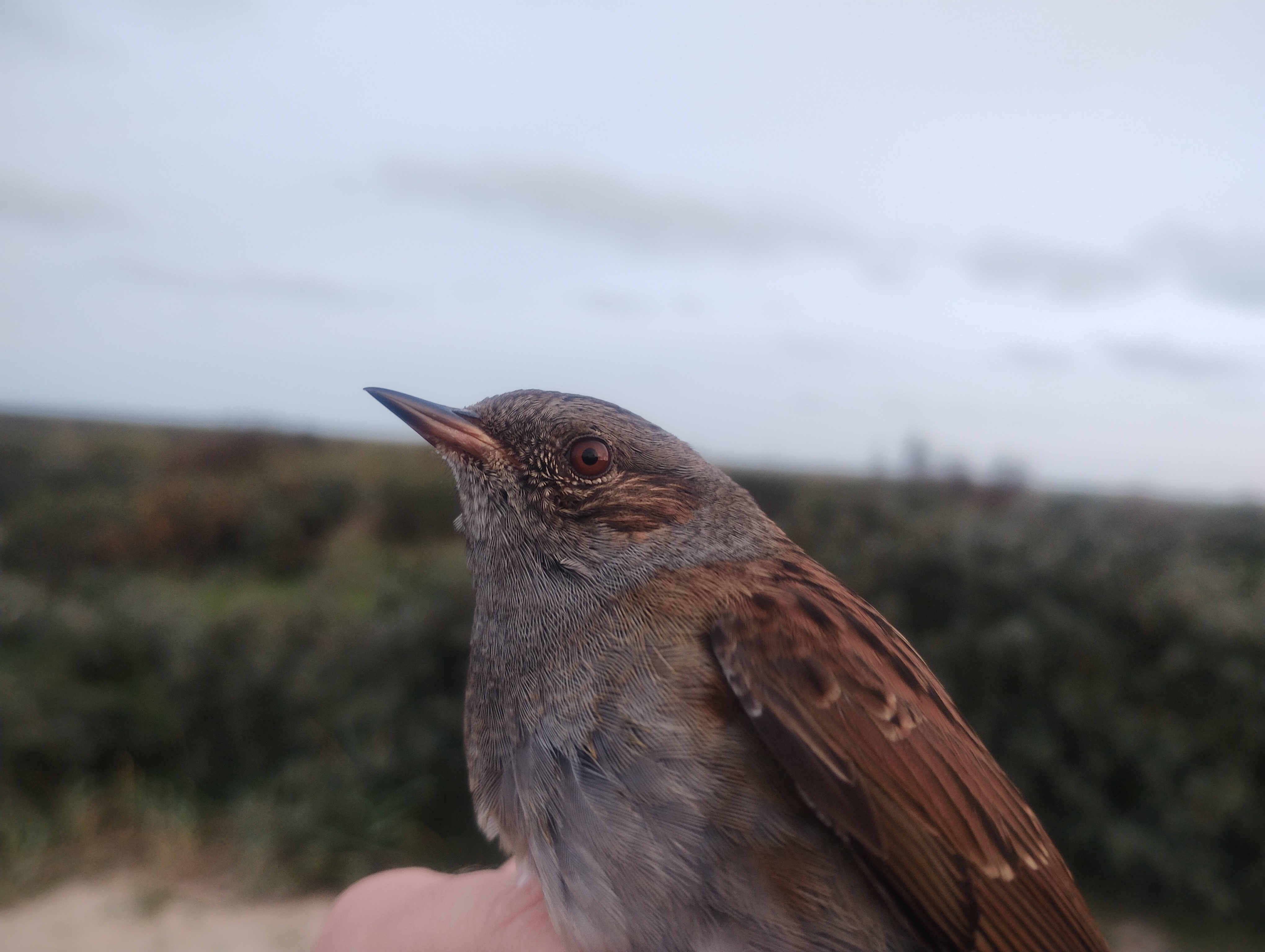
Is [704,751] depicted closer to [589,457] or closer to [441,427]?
[589,457]

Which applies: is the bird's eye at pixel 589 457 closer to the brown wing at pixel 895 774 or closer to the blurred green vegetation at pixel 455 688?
the brown wing at pixel 895 774

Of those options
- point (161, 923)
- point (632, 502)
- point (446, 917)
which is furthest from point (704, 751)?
point (161, 923)

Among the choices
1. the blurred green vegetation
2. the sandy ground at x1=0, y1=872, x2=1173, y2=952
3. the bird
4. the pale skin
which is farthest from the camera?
the sandy ground at x1=0, y1=872, x2=1173, y2=952

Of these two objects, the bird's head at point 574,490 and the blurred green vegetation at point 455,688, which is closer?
the bird's head at point 574,490

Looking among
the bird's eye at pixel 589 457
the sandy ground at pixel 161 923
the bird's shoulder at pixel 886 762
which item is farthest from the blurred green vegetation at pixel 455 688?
the bird's eye at pixel 589 457

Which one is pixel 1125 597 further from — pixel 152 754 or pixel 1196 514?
pixel 152 754

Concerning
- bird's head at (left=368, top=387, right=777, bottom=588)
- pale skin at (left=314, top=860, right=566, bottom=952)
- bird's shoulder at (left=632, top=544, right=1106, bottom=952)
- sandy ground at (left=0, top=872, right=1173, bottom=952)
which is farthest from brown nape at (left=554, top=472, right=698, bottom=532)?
sandy ground at (left=0, top=872, right=1173, bottom=952)

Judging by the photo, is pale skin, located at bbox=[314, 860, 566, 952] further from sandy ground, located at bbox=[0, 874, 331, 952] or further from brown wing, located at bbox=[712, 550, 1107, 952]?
sandy ground, located at bbox=[0, 874, 331, 952]
